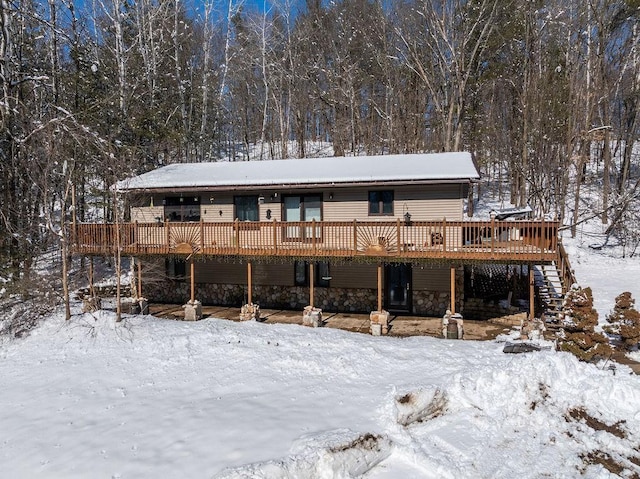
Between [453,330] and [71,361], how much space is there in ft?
32.7

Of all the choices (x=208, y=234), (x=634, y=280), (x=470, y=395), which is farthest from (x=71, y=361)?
(x=634, y=280)

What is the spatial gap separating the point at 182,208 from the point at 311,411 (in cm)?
1132

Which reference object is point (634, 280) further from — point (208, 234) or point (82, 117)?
point (82, 117)

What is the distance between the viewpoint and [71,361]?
10383mm

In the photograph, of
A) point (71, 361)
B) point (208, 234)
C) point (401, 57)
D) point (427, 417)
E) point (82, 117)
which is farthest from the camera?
point (401, 57)

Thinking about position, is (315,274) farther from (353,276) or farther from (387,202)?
(387,202)

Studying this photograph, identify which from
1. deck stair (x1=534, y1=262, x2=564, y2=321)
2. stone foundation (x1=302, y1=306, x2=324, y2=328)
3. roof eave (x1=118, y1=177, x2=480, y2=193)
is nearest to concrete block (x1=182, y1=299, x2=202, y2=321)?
stone foundation (x1=302, y1=306, x2=324, y2=328)

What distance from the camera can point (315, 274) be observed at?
1595cm

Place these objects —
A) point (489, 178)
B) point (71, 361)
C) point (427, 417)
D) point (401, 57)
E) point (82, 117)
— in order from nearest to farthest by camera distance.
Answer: point (427, 417), point (71, 361), point (82, 117), point (401, 57), point (489, 178)

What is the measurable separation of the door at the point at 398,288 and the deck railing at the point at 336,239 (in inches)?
76.9

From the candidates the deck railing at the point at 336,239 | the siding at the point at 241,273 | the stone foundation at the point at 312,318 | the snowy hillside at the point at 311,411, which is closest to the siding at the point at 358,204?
the deck railing at the point at 336,239

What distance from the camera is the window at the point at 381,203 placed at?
1460cm

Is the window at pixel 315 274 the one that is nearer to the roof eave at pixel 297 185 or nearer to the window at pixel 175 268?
the roof eave at pixel 297 185

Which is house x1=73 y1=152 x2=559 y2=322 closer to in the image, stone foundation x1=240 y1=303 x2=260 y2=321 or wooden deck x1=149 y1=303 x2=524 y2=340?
stone foundation x1=240 y1=303 x2=260 y2=321
